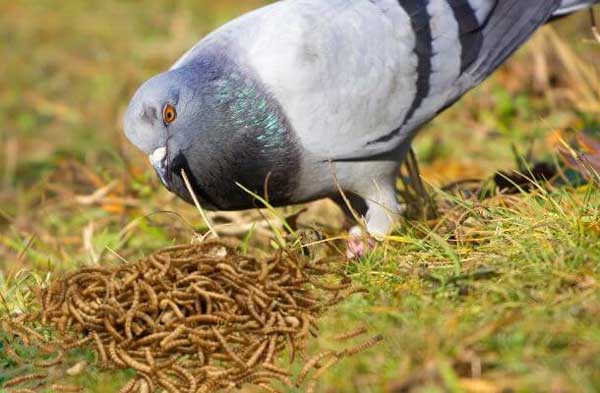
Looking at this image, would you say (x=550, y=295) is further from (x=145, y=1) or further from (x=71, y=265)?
(x=145, y=1)

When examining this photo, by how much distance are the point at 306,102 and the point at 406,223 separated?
2.25 feet

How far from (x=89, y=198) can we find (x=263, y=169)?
6.16ft

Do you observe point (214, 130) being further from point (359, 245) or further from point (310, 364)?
point (310, 364)

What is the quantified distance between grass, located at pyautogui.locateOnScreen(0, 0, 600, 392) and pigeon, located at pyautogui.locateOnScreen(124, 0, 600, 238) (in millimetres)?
307

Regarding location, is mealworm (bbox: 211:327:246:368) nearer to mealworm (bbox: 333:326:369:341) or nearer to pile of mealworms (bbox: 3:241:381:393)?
pile of mealworms (bbox: 3:241:381:393)

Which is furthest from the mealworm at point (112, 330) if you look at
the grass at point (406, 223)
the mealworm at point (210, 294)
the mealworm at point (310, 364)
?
the mealworm at point (310, 364)

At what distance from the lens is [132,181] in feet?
18.6

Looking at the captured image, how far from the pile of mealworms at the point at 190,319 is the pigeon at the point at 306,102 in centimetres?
55

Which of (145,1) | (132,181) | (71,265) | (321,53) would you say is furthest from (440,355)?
(145,1)

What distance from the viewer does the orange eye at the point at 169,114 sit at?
13.2 feet

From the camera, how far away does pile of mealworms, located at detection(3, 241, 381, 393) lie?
321 cm

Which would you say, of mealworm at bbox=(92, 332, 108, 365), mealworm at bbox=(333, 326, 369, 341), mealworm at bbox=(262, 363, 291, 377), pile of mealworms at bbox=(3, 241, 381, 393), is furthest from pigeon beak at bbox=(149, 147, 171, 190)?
mealworm at bbox=(333, 326, 369, 341)

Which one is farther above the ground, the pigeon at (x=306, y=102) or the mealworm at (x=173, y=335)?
the pigeon at (x=306, y=102)

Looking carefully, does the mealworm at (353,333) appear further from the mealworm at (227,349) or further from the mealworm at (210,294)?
the mealworm at (210,294)
